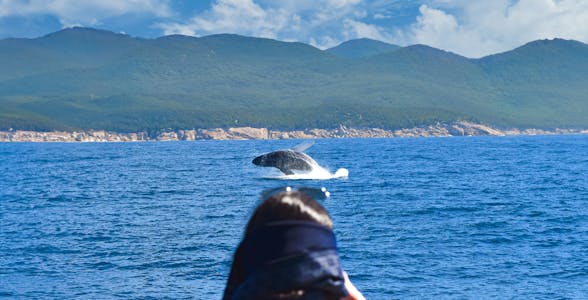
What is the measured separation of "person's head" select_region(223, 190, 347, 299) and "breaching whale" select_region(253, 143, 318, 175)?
221 feet

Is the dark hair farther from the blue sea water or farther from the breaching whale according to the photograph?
the breaching whale

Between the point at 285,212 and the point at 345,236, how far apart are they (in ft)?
130

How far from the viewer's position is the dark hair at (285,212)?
2977 millimetres

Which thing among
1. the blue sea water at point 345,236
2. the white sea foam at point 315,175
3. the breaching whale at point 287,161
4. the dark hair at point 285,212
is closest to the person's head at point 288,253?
the dark hair at point 285,212

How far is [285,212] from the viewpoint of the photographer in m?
2.98

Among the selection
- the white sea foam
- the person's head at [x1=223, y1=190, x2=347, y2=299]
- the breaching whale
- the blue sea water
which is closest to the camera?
the person's head at [x1=223, y1=190, x2=347, y2=299]

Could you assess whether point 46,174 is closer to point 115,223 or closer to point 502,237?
point 115,223

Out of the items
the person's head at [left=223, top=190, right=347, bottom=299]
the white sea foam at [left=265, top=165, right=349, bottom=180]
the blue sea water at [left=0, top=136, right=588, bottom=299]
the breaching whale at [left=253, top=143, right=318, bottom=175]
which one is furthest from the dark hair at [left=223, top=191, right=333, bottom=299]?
the white sea foam at [left=265, top=165, right=349, bottom=180]

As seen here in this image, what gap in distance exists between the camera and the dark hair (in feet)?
9.77

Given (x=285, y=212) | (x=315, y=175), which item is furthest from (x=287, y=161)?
(x=285, y=212)

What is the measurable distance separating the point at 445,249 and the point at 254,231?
3616 cm

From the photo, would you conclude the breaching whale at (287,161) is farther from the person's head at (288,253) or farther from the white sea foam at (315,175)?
the person's head at (288,253)

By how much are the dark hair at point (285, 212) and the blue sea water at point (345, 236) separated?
84.7 feet

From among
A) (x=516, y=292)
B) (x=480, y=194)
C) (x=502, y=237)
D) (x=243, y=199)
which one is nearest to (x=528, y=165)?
(x=480, y=194)
